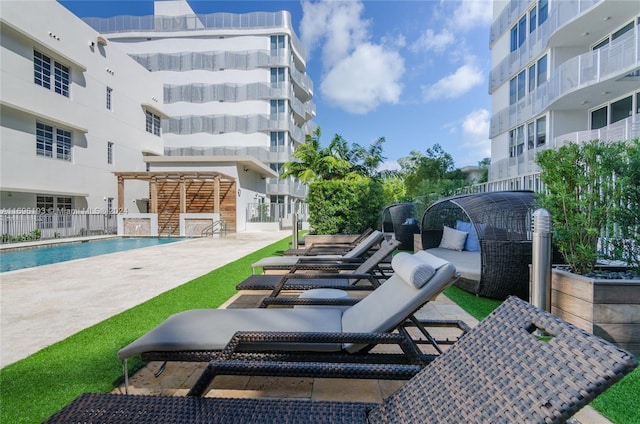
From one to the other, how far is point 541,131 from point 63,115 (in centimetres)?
2337

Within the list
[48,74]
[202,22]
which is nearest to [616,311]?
[48,74]

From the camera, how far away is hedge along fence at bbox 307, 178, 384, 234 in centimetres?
1145

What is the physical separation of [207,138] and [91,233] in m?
17.8

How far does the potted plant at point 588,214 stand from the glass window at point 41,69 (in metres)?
21.7

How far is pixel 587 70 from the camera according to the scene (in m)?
13.0

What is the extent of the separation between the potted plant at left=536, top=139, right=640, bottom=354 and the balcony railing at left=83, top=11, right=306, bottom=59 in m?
35.6

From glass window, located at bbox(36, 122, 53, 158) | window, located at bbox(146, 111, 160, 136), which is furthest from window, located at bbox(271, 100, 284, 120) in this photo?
glass window, located at bbox(36, 122, 53, 158)

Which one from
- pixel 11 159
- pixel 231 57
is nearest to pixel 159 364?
pixel 11 159

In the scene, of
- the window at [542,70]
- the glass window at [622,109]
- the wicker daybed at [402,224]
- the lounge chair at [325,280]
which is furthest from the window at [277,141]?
the lounge chair at [325,280]

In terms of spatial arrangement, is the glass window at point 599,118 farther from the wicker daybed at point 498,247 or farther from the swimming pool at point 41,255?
the swimming pool at point 41,255

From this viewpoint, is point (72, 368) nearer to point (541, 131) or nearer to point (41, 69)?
point (541, 131)

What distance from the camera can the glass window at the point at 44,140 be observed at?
17406mm

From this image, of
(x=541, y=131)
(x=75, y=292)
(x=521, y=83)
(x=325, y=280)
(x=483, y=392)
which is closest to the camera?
(x=483, y=392)

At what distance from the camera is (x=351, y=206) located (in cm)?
1150
